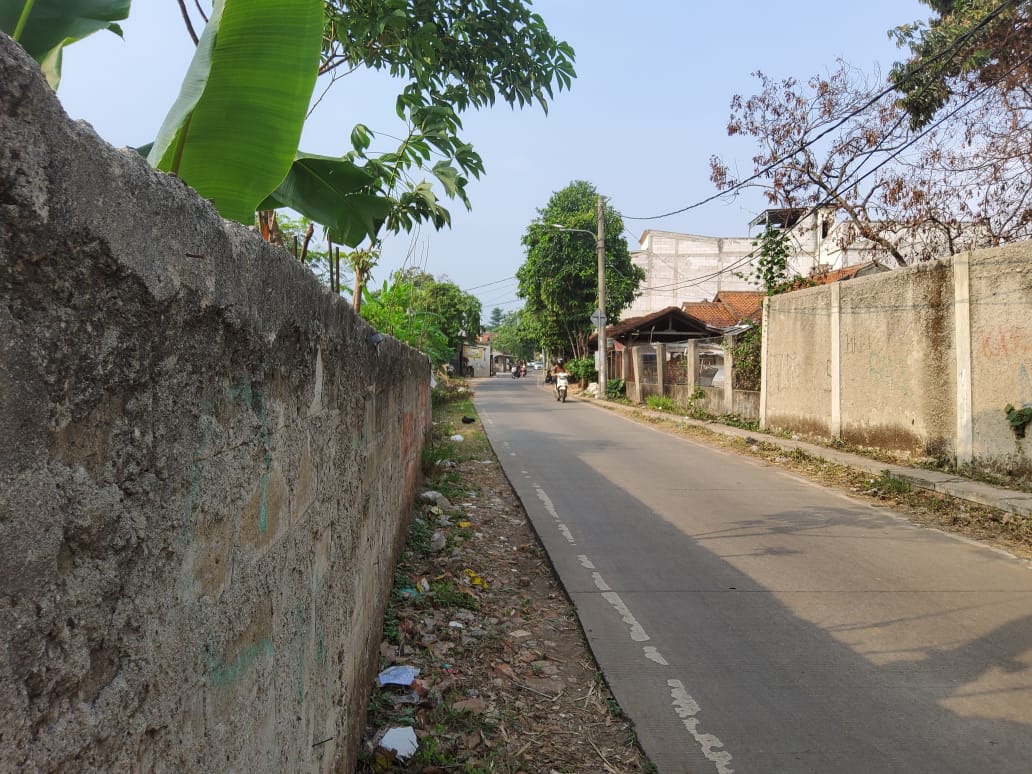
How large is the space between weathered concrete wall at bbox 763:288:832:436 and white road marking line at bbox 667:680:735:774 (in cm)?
1050

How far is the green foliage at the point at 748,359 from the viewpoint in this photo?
1764 cm

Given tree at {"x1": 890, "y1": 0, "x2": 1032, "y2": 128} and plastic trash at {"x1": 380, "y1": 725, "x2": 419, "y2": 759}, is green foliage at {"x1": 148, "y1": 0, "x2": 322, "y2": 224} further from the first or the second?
tree at {"x1": 890, "y1": 0, "x2": 1032, "y2": 128}

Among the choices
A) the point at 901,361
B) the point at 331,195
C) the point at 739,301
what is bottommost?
the point at 901,361

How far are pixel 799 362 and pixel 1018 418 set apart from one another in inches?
230

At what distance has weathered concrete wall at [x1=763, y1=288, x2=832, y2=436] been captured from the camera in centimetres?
1363

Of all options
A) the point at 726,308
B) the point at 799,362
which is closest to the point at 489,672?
the point at 799,362

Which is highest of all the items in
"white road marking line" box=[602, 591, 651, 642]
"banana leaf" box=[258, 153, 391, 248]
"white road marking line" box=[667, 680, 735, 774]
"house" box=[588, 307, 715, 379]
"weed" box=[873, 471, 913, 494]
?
"house" box=[588, 307, 715, 379]

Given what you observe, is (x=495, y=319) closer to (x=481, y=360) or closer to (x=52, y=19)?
(x=481, y=360)

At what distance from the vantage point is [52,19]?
190 cm

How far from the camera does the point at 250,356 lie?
158cm

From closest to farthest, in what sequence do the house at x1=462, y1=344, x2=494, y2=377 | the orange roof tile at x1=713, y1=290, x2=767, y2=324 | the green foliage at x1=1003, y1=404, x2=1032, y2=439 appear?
the green foliage at x1=1003, y1=404, x2=1032, y2=439, the orange roof tile at x1=713, y1=290, x2=767, y2=324, the house at x1=462, y1=344, x2=494, y2=377

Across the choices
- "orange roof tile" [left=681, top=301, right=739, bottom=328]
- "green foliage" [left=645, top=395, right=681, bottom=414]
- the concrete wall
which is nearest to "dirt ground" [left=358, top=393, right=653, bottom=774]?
the concrete wall

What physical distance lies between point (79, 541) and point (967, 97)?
16.2 metres

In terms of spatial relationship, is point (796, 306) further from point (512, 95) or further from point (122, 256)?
point (122, 256)
